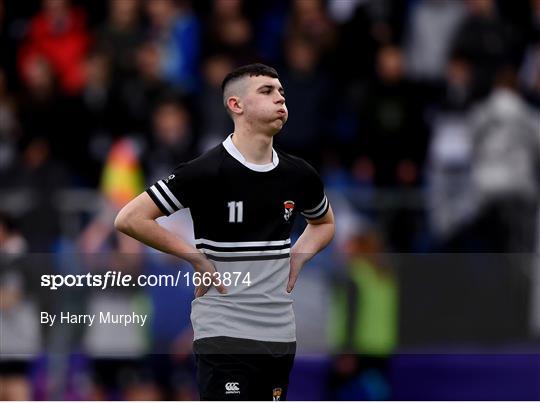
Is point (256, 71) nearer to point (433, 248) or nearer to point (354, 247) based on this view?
point (354, 247)

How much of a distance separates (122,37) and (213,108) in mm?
1482

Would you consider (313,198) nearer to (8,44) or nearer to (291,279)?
(291,279)

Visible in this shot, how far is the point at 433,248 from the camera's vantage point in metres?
14.9

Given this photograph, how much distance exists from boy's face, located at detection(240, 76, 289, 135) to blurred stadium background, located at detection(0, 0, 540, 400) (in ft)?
9.22

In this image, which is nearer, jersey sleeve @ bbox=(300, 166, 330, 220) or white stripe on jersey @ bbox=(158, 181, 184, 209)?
white stripe on jersey @ bbox=(158, 181, 184, 209)

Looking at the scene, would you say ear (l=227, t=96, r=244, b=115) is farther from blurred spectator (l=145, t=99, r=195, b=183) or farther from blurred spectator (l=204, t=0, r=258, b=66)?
blurred spectator (l=204, t=0, r=258, b=66)

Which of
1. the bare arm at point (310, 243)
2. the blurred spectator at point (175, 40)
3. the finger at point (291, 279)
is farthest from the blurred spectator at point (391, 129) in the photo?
the finger at point (291, 279)

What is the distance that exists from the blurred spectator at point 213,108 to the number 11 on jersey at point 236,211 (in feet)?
21.0

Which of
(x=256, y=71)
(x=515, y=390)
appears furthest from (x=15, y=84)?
(x=256, y=71)

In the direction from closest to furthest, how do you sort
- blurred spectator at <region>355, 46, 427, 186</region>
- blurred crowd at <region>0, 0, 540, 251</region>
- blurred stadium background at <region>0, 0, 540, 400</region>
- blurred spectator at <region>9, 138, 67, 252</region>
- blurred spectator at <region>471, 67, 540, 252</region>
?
blurred stadium background at <region>0, 0, 540, 400</region>, blurred spectator at <region>9, 138, 67, 252</region>, blurred spectator at <region>471, 67, 540, 252</region>, blurred crowd at <region>0, 0, 540, 251</region>, blurred spectator at <region>355, 46, 427, 186</region>

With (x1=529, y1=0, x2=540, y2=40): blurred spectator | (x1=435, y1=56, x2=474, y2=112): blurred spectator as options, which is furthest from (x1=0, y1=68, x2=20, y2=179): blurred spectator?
(x1=529, y1=0, x2=540, y2=40): blurred spectator

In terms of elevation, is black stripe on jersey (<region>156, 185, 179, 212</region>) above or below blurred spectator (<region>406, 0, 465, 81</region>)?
below

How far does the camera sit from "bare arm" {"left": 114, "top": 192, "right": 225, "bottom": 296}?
848 centimetres

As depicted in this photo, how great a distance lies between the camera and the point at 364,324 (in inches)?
493
